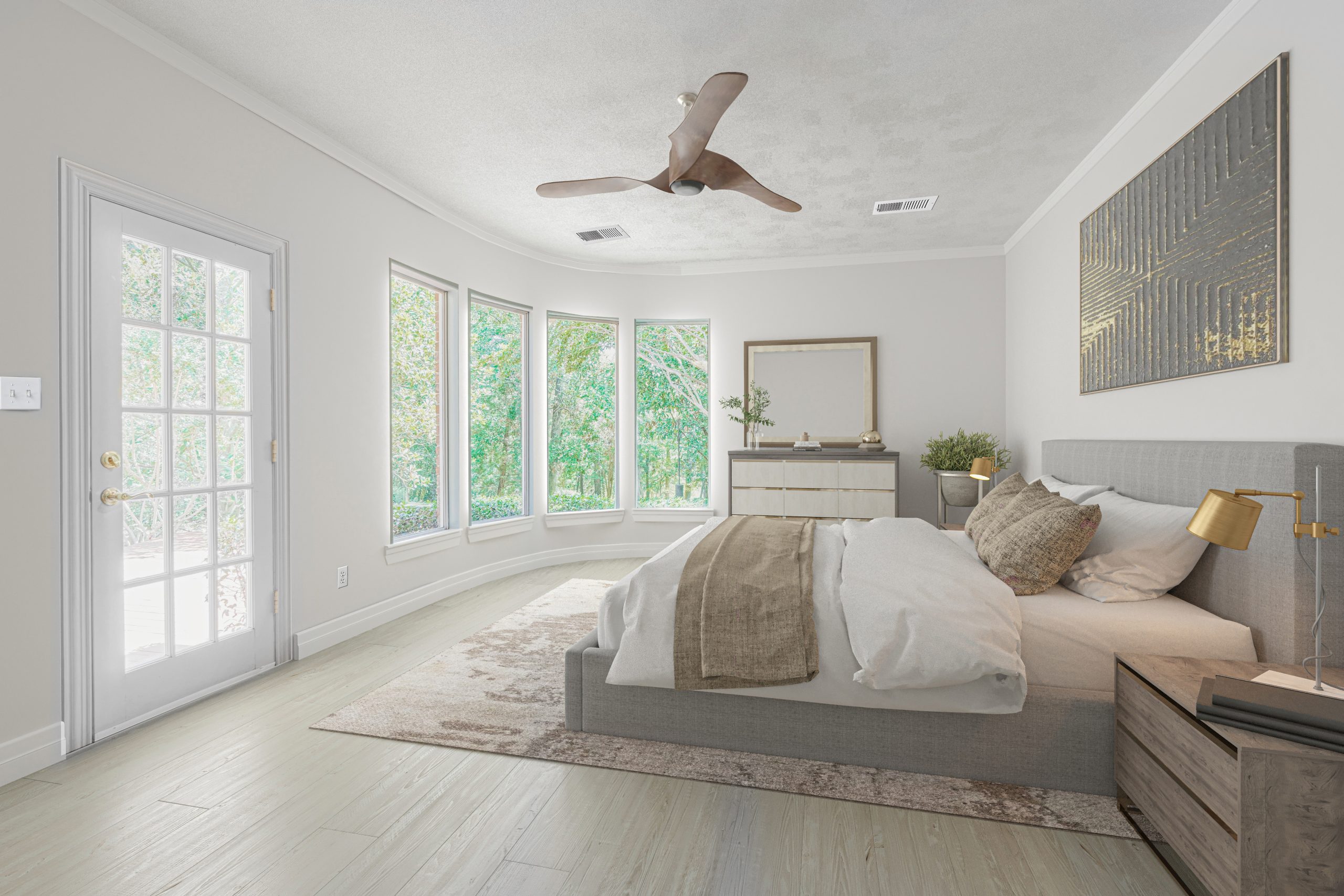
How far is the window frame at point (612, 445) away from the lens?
5.74 meters

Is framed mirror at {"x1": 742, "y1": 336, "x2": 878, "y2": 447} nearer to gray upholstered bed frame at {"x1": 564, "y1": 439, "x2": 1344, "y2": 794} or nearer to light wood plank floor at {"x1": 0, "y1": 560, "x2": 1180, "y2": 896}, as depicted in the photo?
gray upholstered bed frame at {"x1": 564, "y1": 439, "x2": 1344, "y2": 794}

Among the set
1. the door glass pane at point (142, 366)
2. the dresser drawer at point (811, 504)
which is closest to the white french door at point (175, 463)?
A: the door glass pane at point (142, 366)

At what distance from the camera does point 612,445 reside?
6.07m

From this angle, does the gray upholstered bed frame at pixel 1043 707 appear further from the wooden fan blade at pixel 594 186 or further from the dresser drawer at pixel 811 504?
the dresser drawer at pixel 811 504

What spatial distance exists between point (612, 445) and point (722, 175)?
3468 mm

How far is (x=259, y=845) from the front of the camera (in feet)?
5.94

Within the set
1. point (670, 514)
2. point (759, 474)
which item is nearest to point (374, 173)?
point (759, 474)

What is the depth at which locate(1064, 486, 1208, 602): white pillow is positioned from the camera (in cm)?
226

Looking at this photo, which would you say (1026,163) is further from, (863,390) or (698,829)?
(698,829)

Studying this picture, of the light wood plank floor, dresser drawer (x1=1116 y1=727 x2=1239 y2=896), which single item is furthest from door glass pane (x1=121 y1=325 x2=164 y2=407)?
dresser drawer (x1=1116 y1=727 x2=1239 y2=896)

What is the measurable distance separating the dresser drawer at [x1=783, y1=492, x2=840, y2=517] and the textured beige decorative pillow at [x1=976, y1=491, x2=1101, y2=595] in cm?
277

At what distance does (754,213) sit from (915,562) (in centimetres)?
309

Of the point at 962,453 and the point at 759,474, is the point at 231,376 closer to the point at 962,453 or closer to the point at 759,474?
the point at 759,474

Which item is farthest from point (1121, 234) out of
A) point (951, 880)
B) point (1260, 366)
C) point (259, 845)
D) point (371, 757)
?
point (259, 845)
